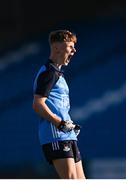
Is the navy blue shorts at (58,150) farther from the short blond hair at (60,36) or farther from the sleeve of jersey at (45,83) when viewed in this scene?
the short blond hair at (60,36)

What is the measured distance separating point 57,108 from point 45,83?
17 centimetres

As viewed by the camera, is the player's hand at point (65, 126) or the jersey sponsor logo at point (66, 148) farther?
the jersey sponsor logo at point (66, 148)

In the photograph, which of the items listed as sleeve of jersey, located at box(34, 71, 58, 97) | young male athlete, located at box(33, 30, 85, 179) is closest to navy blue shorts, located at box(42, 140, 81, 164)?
young male athlete, located at box(33, 30, 85, 179)

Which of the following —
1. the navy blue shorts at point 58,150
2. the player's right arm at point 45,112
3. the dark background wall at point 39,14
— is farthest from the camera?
the dark background wall at point 39,14

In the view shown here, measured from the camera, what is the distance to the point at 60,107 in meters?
4.59

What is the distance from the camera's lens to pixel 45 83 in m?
4.53

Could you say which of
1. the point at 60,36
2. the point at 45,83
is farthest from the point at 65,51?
the point at 45,83

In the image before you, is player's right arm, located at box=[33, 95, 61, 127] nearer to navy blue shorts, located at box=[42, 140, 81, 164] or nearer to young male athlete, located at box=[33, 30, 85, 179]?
young male athlete, located at box=[33, 30, 85, 179]

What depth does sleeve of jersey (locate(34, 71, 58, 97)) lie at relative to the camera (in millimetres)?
4523

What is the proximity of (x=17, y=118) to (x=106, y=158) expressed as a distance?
58.1 inches

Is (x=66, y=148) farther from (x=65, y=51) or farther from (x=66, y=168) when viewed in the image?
(x=65, y=51)

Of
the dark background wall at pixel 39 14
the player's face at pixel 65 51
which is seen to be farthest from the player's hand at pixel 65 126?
the dark background wall at pixel 39 14

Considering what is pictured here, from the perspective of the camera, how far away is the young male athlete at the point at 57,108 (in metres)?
4.52

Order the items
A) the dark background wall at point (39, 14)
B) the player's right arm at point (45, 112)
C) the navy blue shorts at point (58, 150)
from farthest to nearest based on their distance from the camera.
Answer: the dark background wall at point (39, 14) → the navy blue shorts at point (58, 150) → the player's right arm at point (45, 112)
